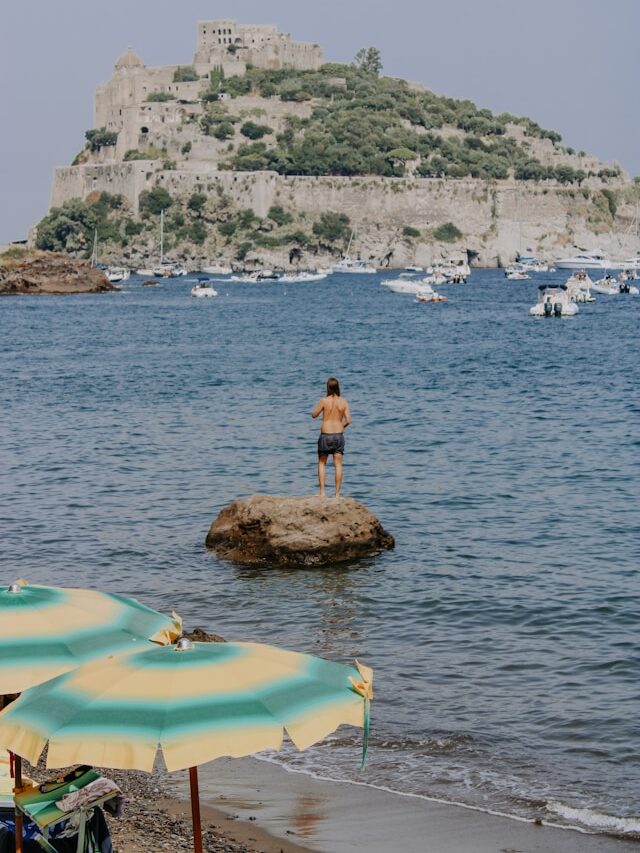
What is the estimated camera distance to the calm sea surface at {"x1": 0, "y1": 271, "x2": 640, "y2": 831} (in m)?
8.70

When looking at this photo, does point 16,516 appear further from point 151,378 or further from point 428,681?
point 151,378

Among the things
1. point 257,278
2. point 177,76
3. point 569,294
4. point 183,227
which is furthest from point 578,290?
point 177,76

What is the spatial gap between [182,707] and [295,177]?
13690 centimetres

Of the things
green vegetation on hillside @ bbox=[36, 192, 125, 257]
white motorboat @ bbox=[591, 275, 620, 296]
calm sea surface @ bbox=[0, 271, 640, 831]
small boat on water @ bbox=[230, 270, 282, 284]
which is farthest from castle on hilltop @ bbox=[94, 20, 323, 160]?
calm sea surface @ bbox=[0, 271, 640, 831]

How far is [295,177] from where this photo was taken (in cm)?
13938

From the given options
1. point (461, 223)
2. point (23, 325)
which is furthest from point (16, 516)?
point (461, 223)

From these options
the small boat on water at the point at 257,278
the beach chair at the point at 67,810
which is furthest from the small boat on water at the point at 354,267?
the beach chair at the point at 67,810

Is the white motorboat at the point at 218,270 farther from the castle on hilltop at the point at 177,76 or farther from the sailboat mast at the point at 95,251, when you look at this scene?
the castle on hilltop at the point at 177,76

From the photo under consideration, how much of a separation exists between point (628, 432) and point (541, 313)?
3868cm

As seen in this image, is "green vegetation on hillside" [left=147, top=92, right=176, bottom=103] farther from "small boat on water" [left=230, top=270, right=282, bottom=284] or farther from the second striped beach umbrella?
the second striped beach umbrella

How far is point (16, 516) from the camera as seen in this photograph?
16.4 meters

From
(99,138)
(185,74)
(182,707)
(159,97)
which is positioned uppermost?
(185,74)

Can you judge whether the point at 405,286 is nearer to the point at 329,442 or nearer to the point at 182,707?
the point at 329,442

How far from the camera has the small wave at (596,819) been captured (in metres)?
7.25
